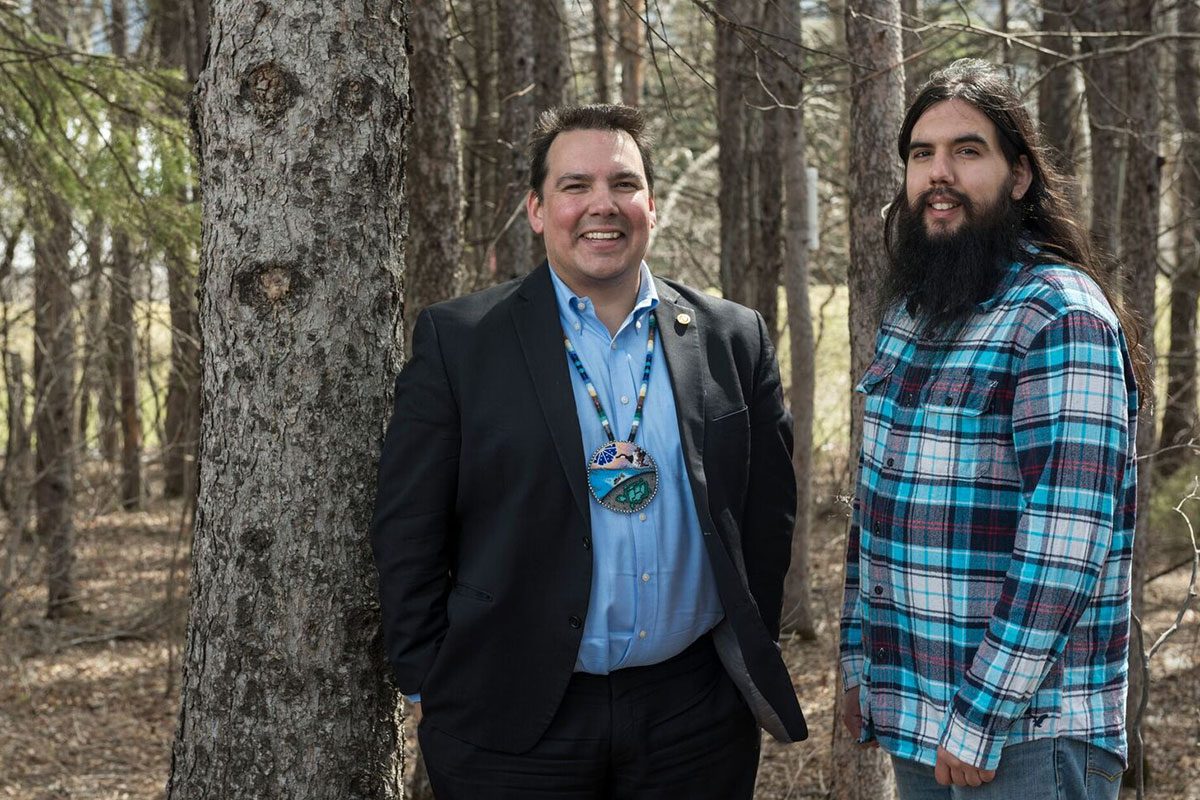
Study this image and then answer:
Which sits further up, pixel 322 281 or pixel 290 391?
pixel 322 281

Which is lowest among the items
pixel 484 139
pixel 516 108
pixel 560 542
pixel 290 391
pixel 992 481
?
pixel 560 542

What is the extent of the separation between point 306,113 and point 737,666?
1681 millimetres

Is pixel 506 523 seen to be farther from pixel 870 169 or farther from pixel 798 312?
pixel 798 312

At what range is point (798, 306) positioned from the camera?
872 cm

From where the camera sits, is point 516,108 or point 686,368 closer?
point 686,368

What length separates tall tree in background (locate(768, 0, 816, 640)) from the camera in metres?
8.21

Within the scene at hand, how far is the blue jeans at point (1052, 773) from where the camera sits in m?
2.44

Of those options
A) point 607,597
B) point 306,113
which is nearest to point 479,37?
point 306,113

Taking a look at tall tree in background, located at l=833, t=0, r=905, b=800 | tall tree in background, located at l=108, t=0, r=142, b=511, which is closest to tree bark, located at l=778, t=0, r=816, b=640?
tall tree in background, located at l=833, t=0, r=905, b=800

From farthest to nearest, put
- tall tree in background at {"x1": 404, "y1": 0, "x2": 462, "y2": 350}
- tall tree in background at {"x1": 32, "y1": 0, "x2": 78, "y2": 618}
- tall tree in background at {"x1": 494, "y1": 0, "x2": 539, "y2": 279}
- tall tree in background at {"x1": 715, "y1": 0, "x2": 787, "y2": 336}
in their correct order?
tall tree in background at {"x1": 715, "y1": 0, "x2": 787, "y2": 336} → tall tree in background at {"x1": 32, "y1": 0, "x2": 78, "y2": 618} → tall tree in background at {"x1": 494, "y1": 0, "x2": 539, "y2": 279} → tall tree in background at {"x1": 404, "y1": 0, "x2": 462, "y2": 350}

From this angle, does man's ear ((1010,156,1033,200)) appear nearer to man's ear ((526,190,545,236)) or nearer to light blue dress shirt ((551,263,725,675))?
light blue dress shirt ((551,263,725,675))

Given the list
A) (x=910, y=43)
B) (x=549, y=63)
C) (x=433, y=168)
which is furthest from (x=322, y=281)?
(x=549, y=63)

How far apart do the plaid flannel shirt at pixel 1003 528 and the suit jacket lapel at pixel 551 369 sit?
65 cm

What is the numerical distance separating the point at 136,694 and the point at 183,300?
8.92 feet
